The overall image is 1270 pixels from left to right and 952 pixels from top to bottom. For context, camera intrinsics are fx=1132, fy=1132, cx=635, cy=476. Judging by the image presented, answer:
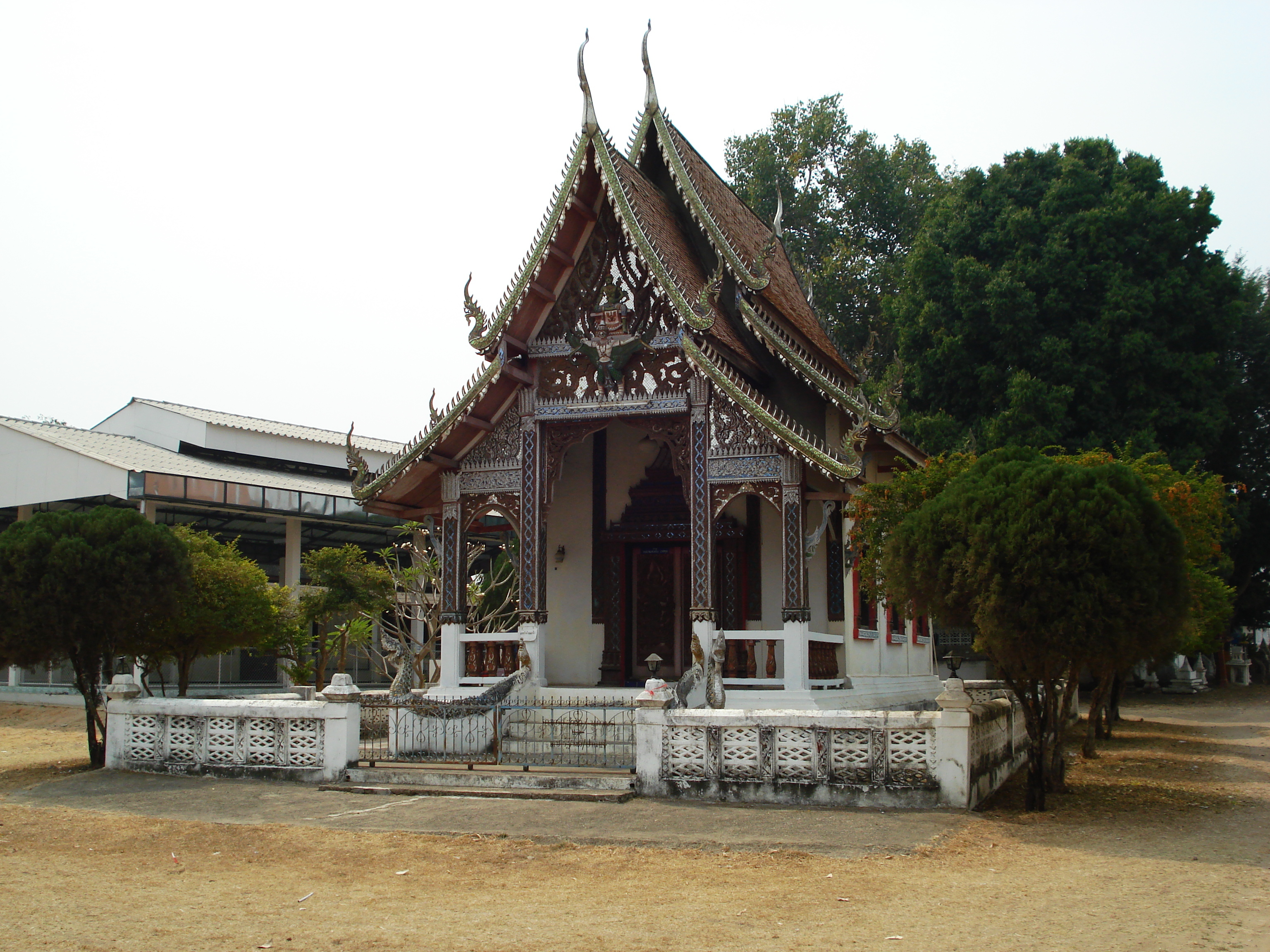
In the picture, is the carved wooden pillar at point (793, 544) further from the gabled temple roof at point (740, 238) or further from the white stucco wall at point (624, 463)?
the white stucco wall at point (624, 463)

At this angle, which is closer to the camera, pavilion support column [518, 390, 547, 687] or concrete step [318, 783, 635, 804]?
concrete step [318, 783, 635, 804]

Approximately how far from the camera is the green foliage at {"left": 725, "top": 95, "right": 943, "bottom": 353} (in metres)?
40.0

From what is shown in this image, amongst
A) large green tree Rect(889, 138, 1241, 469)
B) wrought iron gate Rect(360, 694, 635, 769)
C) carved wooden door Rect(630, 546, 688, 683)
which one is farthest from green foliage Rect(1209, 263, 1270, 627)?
wrought iron gate Rect(360, 694, 635, 769)

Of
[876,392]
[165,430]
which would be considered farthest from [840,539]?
[165,430]

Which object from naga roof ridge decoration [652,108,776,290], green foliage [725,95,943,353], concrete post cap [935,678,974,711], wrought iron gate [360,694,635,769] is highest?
green foliage [725,95,943,353]

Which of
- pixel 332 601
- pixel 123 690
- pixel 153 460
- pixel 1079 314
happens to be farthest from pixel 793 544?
pixel 153 460

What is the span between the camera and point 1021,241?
27469mm

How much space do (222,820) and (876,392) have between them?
71.1 ft

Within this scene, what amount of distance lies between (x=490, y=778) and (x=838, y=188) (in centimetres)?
3383

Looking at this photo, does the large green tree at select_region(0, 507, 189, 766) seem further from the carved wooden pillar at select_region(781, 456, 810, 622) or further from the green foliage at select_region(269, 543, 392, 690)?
the green foliage at select_region(269, 543, 392, 690)

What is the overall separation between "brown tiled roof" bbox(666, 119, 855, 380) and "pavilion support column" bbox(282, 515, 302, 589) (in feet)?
44.3

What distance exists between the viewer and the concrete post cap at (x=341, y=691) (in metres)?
11.7

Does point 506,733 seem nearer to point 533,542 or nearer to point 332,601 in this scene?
point 533,542

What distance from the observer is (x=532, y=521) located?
1466 centimetres
